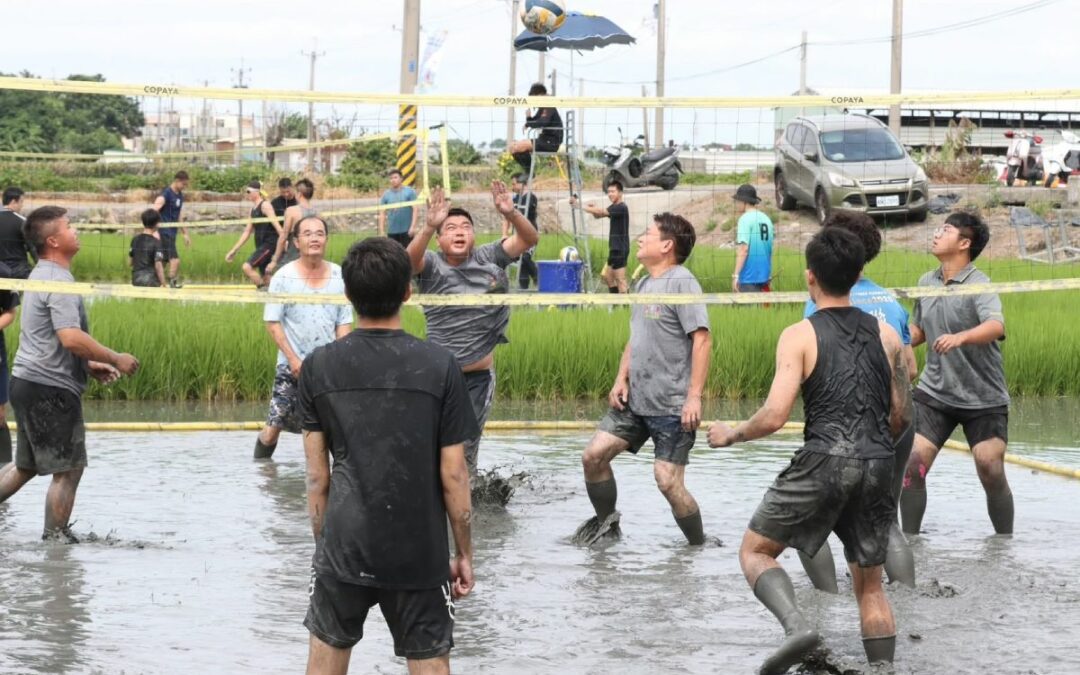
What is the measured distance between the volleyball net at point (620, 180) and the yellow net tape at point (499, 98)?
0.6 inches

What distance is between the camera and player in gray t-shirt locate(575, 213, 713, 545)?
8469 mm

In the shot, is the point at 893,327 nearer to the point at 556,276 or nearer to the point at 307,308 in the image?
the point at 307,308

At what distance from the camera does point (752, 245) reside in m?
18.4

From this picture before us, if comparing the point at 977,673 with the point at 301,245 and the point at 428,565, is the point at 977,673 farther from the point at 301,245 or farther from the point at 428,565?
the point at 301,245

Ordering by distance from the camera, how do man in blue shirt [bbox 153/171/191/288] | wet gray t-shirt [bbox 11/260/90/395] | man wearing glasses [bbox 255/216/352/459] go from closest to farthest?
wet gray t-shirt [bbox 11/260/90/395] < man wearing glasses [bbox 255/216/352/459] < man in blue shirt [bbox 153/171/191/288]

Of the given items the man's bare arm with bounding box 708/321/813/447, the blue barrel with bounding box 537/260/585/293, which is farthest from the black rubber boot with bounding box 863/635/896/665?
the blue barrel with bounding box 537/260/585/293

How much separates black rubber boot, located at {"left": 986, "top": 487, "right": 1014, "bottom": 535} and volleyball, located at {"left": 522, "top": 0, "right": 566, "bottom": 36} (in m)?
15.2

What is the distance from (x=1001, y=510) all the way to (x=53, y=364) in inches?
204

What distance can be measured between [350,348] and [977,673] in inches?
118

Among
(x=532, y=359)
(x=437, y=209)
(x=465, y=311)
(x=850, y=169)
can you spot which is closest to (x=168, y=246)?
(x=532, y=359)

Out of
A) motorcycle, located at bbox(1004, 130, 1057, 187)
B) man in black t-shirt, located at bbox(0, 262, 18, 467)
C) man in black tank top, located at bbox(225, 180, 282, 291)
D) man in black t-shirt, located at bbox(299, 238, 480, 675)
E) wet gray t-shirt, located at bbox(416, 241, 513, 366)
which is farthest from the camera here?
motorcycle, located at bbox(1004, 130, 1057, 187)

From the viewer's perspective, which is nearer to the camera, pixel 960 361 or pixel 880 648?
pixel 880 648

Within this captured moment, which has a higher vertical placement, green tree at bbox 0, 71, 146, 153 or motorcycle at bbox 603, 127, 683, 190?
green tree at bbox 0, 71, 146, 153

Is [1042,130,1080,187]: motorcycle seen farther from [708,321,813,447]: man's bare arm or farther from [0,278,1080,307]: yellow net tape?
[708,321,813,447]: man's bare arm
